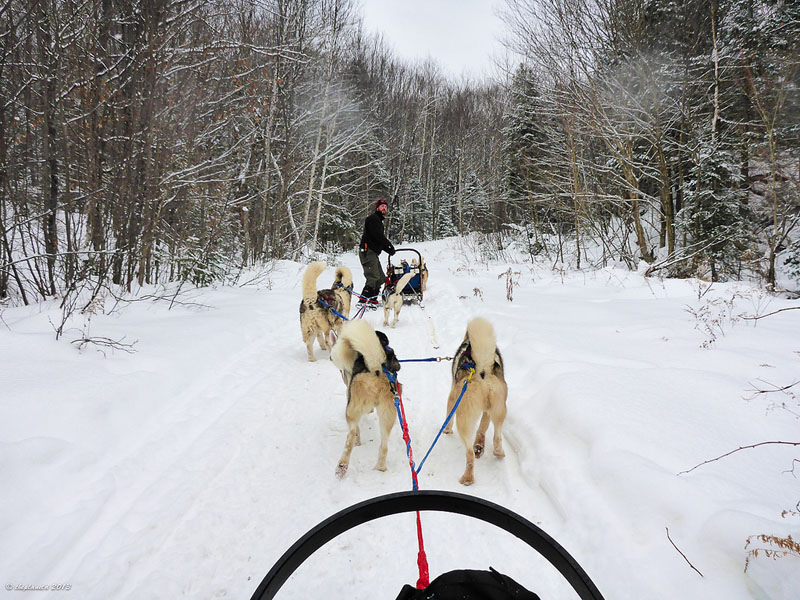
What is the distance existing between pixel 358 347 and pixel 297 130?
1481cm

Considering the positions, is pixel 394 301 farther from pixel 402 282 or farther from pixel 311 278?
pixel 311 278

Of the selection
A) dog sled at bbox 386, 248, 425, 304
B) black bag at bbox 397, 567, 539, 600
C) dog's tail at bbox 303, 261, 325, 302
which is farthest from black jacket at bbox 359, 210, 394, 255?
black bag at bbox 397, 567, 539, 600

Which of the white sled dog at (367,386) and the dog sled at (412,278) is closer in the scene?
the white sled dog at (367,386)

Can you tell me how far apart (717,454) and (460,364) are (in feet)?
5.04

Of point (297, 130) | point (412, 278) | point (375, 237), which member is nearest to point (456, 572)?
point (412, 278)

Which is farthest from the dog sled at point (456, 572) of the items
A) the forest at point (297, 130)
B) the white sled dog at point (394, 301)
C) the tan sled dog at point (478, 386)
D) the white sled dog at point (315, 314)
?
the white sled dog at point (394, 301)

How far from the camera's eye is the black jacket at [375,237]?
313 inches

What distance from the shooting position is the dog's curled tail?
240cm

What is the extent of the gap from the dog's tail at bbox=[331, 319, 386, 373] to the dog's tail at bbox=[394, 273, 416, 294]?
425 cm

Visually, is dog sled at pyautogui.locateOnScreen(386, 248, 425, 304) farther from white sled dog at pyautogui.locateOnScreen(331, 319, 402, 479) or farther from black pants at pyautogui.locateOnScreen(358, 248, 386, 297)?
white sled dog at pyautogui.locateOnScreen(331, 319, 402, 479)

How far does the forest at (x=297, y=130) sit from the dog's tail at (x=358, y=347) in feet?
10.8

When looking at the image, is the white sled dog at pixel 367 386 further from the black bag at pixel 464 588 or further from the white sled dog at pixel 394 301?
the white sled dog at pixel 394 301

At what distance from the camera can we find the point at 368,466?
2.67m

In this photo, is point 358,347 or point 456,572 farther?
point 358,347
